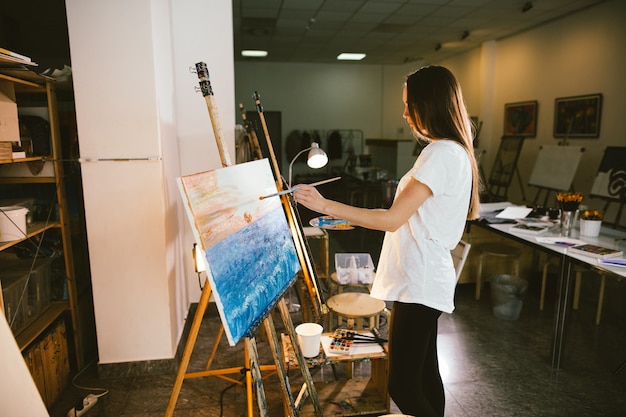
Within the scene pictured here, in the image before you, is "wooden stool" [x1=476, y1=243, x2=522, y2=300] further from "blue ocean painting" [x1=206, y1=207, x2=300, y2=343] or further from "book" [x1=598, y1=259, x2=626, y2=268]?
"blue ocean painting" [x1=206, y1=207, x2=300, y2=343]

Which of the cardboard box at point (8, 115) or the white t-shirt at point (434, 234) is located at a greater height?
the cardboard box at point (8, 115)

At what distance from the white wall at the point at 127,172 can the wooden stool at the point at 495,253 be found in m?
2.48

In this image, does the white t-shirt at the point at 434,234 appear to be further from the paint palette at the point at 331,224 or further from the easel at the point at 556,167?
the easel at the point at 556,167

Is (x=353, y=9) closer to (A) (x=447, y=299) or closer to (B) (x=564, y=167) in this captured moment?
(B) (x=564, y=167)

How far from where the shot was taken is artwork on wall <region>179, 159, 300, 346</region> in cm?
119

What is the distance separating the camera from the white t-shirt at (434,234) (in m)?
1.39

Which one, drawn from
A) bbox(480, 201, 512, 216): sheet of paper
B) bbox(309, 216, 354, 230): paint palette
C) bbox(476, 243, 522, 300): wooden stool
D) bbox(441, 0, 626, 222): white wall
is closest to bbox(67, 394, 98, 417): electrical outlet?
bbox(309, 216, 354, 230): paint palette

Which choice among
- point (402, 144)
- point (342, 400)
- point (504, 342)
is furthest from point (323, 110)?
point (342, 400)

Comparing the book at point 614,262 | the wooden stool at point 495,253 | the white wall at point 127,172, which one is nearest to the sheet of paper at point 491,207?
the wooden stool at point 495,253

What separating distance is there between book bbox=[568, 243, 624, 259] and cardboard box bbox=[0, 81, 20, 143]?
9.87ft

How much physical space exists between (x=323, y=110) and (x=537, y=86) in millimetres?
4616

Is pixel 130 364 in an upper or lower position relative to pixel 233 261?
lower

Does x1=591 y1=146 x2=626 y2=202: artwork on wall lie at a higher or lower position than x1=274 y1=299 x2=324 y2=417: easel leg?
higher

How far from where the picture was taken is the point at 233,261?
1290mm
